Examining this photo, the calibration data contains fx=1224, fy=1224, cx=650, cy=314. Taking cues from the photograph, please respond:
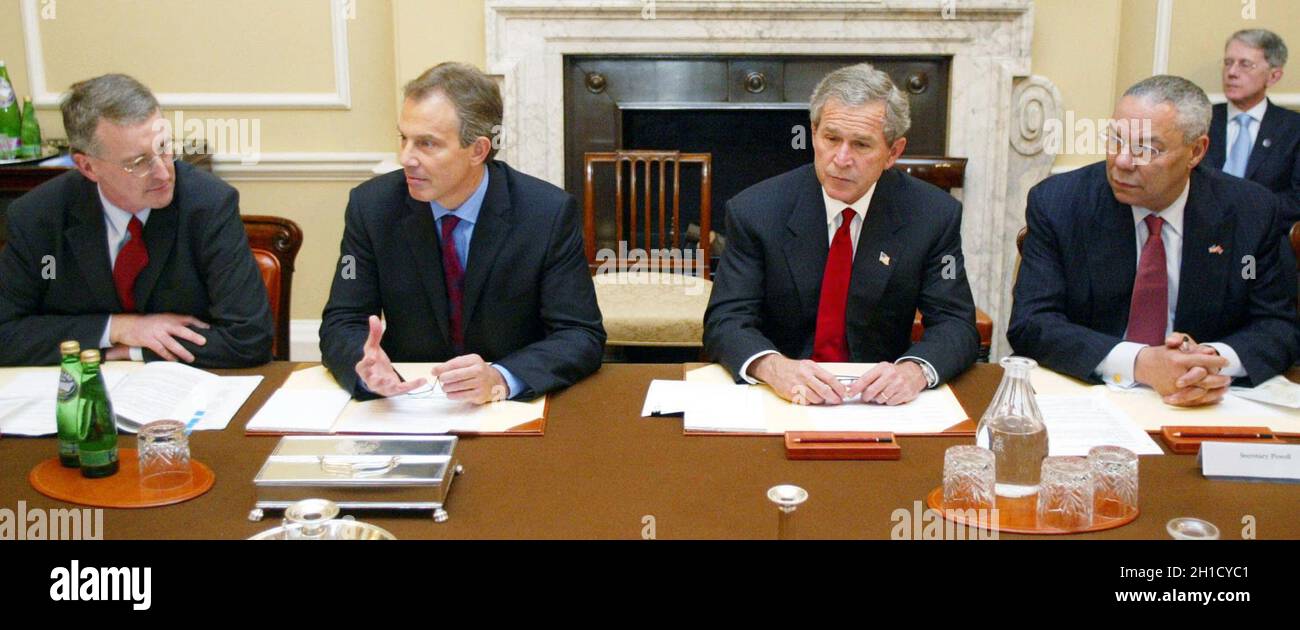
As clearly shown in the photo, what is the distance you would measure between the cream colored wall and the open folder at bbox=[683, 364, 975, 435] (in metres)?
2.82

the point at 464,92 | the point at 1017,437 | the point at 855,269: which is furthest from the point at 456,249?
the point at 1017,437

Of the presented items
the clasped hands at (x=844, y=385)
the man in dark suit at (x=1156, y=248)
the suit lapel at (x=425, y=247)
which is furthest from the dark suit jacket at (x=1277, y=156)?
the suit lapel at (x=425, y=247)

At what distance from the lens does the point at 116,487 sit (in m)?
1.91

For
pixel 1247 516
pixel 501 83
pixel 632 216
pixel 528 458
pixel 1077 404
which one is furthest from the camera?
pixel 501 83

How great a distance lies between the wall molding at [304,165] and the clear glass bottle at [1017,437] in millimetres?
3571

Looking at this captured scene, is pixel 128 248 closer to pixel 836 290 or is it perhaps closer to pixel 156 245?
pixel 156 245

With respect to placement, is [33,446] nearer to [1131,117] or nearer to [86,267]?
[86,267]

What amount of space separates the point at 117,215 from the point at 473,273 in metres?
0.85

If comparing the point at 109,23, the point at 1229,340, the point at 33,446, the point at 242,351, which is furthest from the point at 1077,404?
the point at 109,23

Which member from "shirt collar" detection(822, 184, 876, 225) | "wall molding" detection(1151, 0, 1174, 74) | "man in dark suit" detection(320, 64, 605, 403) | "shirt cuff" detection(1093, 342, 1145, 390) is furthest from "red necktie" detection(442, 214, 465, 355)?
"wall molding" detection(1151, 0, 1174, 74)

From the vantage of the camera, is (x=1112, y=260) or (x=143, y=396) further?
(x=1112, y=260)

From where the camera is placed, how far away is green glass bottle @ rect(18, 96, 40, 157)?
459 centimetres

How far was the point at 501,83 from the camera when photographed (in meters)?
4.84

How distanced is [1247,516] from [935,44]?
11.0 ft
